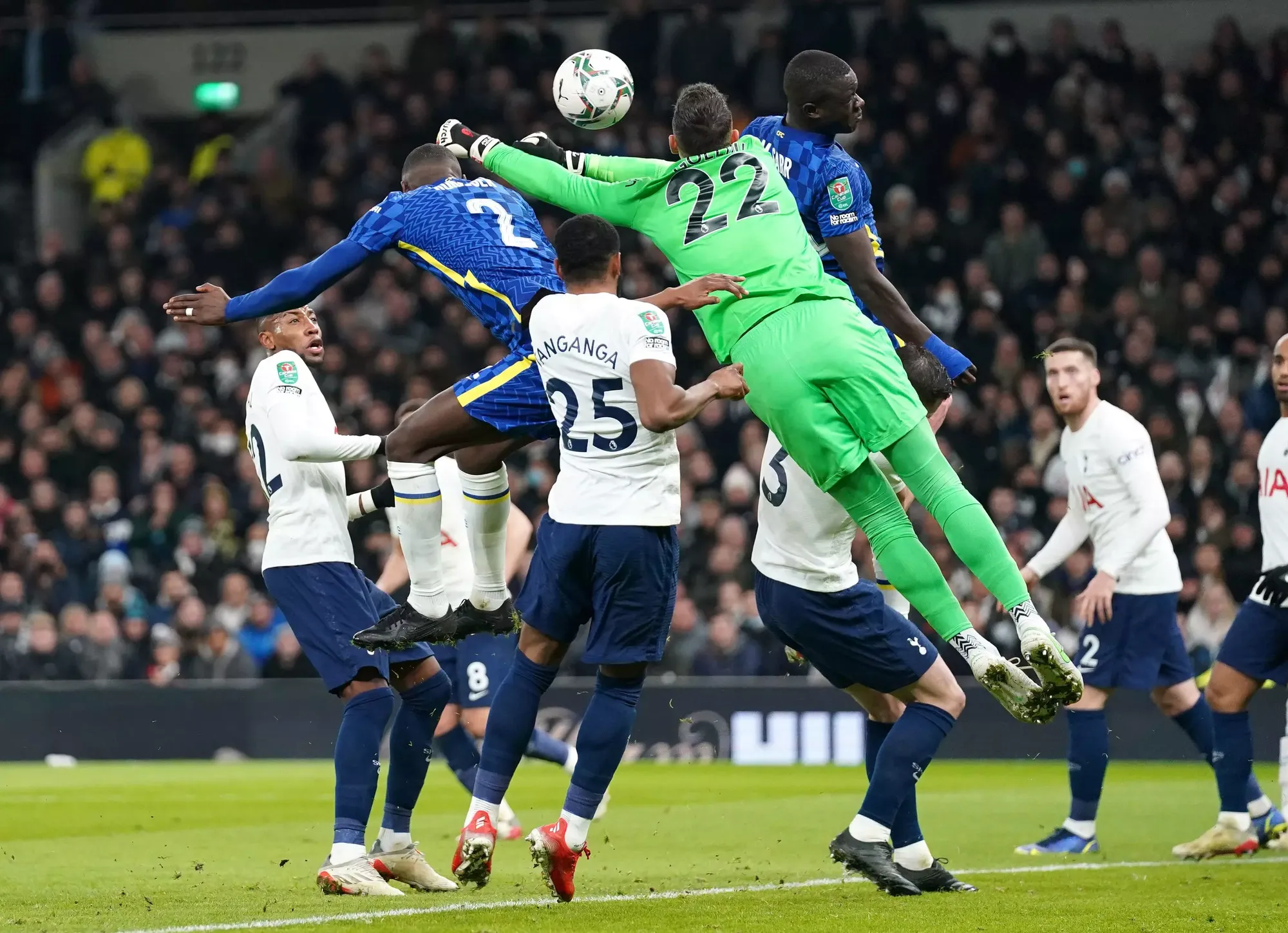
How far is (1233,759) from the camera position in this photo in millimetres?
9273

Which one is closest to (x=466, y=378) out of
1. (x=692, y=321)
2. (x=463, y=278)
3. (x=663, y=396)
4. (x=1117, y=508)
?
(x=463, y=278)

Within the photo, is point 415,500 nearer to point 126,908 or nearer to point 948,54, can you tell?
point 126,908

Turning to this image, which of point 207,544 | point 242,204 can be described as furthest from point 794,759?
point 242,204

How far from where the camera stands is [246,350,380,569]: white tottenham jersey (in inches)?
307

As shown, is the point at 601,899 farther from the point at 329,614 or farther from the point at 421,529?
the point at 421,529

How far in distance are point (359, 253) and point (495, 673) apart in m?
4.13

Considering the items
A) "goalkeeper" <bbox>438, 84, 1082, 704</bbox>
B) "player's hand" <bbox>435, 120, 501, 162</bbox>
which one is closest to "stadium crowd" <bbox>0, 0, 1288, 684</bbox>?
"player's hand" <bbox>435, 120, 501, 162</bbox>

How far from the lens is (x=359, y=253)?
766 cm

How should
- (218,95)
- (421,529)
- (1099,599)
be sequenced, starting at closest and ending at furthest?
(421,529) → (1099,599) → (218,95)

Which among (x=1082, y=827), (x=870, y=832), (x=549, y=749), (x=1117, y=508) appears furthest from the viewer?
(x=549, y=749)

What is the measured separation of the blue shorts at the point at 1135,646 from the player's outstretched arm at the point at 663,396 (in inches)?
156

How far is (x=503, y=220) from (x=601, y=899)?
2872 millimetres

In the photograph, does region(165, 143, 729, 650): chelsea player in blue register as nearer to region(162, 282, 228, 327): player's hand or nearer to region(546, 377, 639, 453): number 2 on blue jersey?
region(162, 282, 228, 327): player's hand

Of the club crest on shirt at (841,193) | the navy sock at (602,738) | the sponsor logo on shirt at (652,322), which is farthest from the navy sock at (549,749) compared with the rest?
the sponsor logo on shirt at (652,322)
